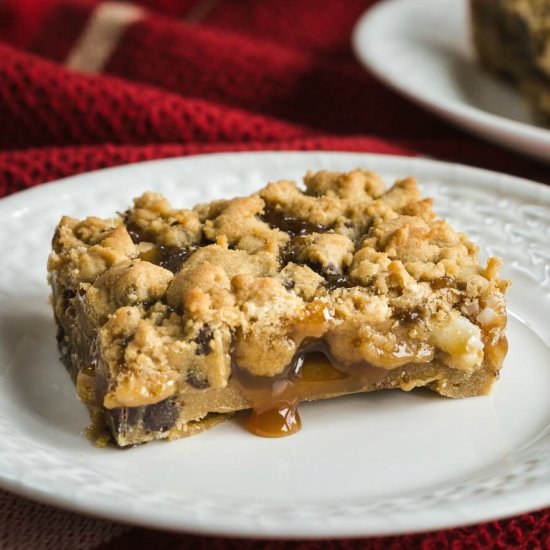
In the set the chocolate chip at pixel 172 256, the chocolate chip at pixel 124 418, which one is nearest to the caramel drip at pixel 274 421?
the chocolate chip at pixel 124 418

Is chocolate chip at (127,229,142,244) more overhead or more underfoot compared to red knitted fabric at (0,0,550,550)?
more overhead

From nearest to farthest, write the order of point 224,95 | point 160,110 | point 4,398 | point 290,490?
point 290,490
point 4,398
point 160,110
point 224,95

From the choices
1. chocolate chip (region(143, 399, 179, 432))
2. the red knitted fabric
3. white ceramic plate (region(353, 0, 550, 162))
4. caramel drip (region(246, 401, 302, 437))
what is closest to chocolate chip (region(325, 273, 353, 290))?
caramel drip (region(246, 401, 302, 437))

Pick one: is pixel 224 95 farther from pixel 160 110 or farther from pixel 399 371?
pixel 399 371

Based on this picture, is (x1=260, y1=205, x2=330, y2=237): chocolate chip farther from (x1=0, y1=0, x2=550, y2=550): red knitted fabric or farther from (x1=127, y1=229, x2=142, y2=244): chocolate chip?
(x1=0, y1=0, x2=550, y2=550): red knitted fabric

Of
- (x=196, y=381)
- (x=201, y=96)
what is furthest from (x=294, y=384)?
(x=201, y=96)

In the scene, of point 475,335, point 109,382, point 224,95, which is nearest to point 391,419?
point 475,335
